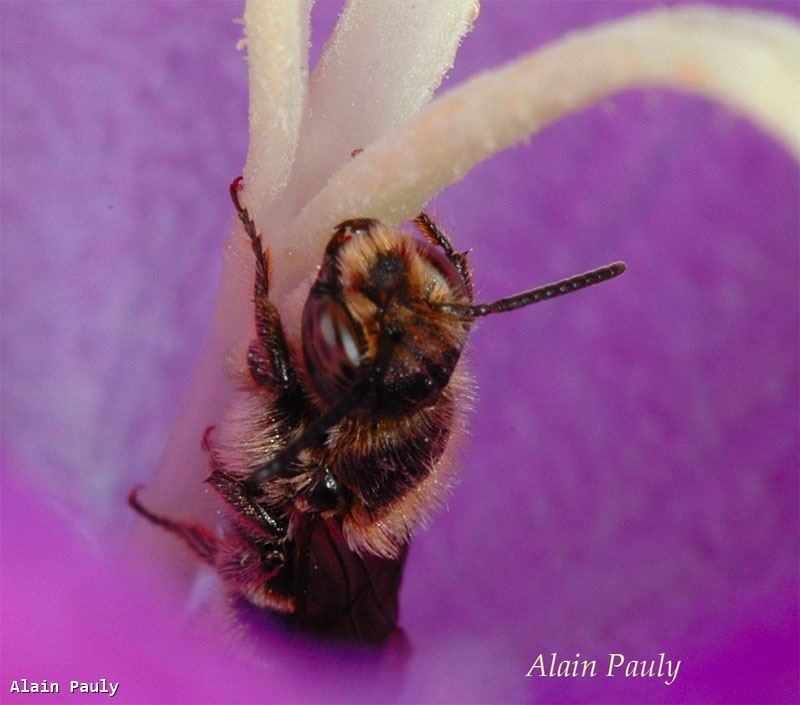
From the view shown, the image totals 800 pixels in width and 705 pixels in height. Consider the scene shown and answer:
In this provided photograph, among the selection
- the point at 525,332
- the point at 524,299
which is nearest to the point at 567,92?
the point at 524,299

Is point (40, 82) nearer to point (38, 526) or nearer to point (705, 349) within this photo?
point (38, 526)

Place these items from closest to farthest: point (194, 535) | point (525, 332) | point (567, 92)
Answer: point (567, 92) < point (194, 535) < point (525, 332)

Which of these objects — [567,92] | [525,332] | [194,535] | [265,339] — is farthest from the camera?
[525,332]

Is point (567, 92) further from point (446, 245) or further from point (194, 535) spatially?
point (194, 535)

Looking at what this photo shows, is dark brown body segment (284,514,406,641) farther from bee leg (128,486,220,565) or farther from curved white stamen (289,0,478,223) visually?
curved white stamen (289,0,478,223)

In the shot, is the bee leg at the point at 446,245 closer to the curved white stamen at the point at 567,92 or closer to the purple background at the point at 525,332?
the curved white stamen at the point at 567,92

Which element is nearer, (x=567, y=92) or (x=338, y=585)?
(x=567, y=92)

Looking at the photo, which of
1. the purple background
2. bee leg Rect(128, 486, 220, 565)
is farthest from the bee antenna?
the purple background
